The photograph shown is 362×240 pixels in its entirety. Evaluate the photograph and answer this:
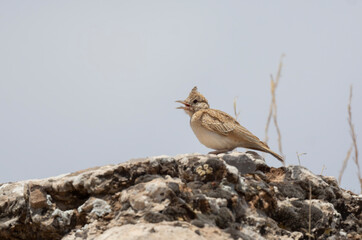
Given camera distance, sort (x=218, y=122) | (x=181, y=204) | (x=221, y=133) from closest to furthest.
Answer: (x=181, y=204) → (x=221, y=133) → (x=218, y=122)

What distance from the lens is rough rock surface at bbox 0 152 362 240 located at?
348 centimetres


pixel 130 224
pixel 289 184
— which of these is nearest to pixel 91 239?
pixel 130 224

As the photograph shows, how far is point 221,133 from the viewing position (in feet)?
21.7

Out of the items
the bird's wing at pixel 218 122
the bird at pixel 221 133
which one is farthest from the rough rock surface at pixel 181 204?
the bird's wing at pixel 218 122

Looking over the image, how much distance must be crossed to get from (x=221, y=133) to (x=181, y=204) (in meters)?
3.15

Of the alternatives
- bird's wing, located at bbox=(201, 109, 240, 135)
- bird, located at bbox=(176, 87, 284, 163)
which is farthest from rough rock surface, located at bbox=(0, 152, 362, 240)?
bird's wing, located at bbox=(201, 109, 240, 135)

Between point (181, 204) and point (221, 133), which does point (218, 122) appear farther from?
point (181, 204)

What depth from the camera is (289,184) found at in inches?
176

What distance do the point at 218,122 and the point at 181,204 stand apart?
3350mm

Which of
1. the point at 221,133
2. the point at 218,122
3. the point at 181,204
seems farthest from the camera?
the point at 218,122

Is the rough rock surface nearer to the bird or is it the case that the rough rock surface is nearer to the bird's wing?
the bird

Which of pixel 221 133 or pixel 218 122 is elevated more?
pixel 218 122

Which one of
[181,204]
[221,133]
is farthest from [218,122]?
[181,204]

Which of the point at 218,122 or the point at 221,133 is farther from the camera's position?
the point at 218,122
